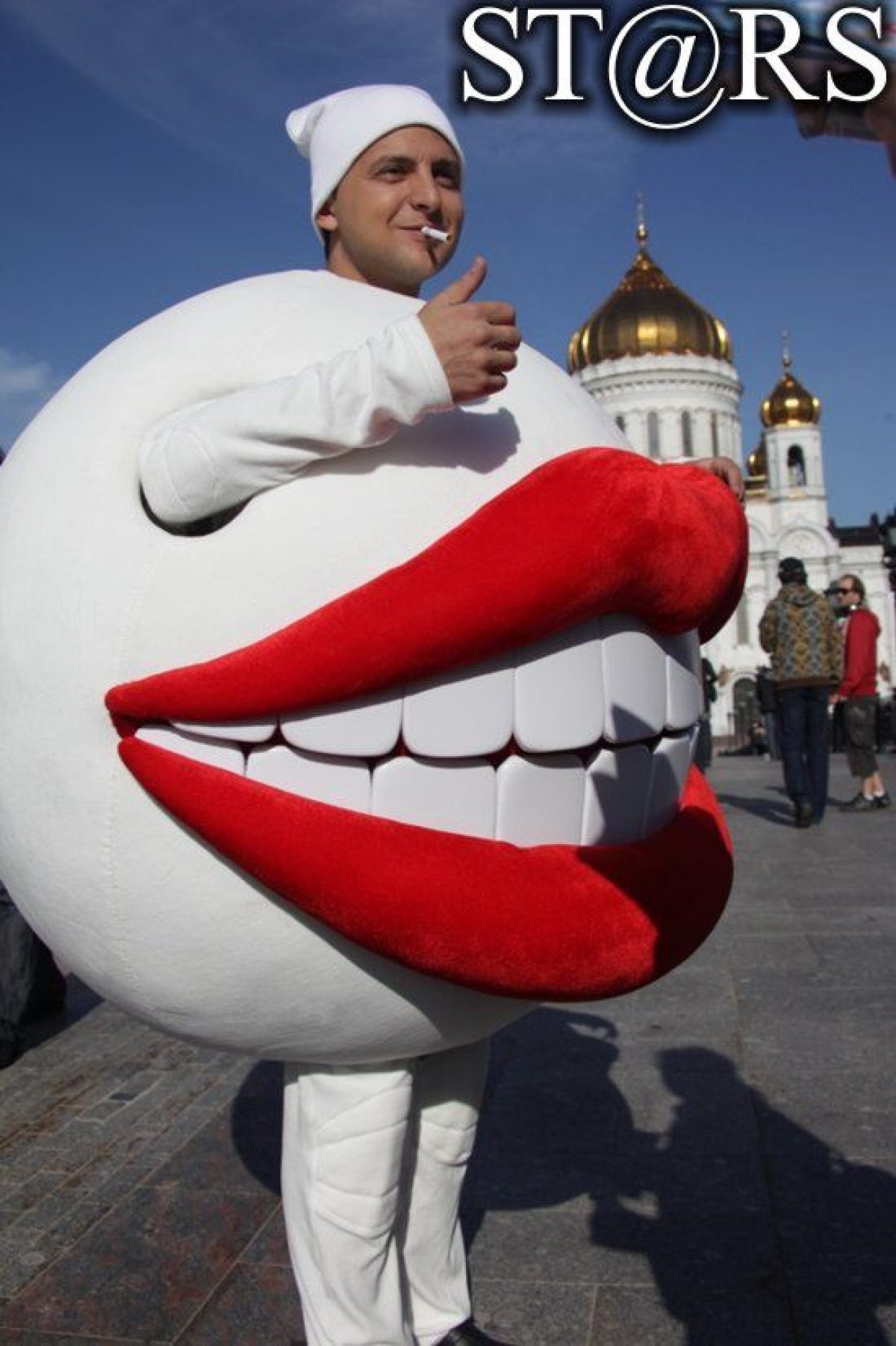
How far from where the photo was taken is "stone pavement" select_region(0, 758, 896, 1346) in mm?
2717

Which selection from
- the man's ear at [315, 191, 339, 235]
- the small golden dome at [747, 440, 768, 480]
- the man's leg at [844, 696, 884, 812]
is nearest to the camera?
the man's ear at [315, 191, 339, 235]

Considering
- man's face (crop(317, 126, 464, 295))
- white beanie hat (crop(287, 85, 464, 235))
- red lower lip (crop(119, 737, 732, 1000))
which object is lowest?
red lower lip (crop(119, 737, 732, 1000))

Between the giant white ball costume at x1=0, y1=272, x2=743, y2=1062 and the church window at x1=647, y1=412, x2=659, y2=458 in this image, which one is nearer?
the giant white ball costume at x1=0, y1=272, x2=743, y2=1062

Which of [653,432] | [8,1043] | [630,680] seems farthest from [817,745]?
[653,432]

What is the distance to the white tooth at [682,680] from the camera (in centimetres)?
229

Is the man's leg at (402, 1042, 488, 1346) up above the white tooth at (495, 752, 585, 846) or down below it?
below

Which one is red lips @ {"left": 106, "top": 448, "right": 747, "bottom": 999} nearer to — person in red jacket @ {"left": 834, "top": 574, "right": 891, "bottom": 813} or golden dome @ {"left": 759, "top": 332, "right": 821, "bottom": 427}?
person in red jacket @ {"left": 834, "top": 574, "right": 891, "bottom": 813}

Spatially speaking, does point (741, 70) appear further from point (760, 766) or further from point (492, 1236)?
point (760, 766)

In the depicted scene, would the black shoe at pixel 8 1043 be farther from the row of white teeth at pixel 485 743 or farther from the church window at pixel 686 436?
the church window at pixel 686 436

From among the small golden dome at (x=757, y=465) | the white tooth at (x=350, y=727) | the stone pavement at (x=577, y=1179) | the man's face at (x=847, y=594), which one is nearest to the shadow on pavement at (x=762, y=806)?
the man's face at (x=847, y=594)

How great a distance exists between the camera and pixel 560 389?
232 cm

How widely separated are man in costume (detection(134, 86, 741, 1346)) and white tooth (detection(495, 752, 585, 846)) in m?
0.49

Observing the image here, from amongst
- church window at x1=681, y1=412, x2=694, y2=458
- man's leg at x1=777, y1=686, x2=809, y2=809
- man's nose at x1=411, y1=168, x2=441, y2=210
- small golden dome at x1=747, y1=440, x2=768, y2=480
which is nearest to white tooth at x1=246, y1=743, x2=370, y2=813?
man's nose at x1=411, y1=168, x2=441, y2=210

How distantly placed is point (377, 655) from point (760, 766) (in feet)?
52.8
